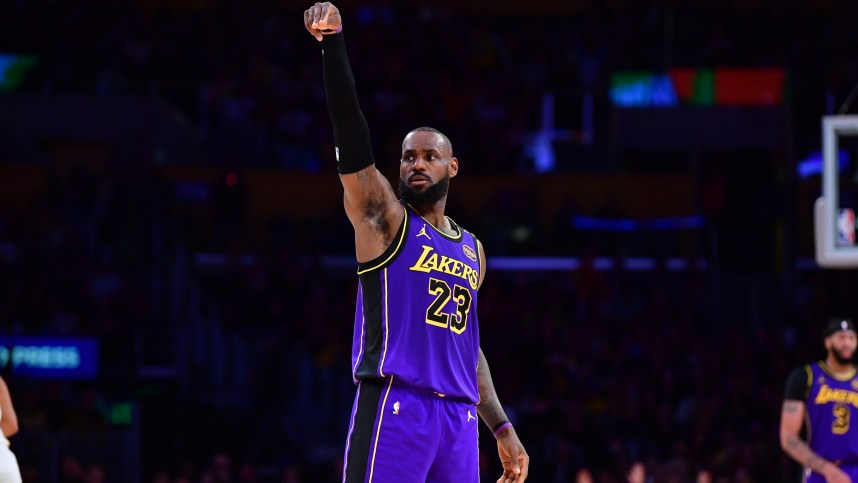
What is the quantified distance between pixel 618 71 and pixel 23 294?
1126 centimetres

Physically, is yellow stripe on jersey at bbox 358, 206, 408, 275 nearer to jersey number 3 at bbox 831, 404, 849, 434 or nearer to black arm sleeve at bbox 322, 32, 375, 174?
black arm sleeve at bbox 322, 32, 375, 174

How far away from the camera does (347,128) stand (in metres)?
4.83

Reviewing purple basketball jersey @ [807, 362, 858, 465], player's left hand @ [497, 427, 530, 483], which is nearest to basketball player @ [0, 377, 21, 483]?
player's left hand @ [497, 427, 530, 483]

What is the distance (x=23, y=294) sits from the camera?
15.6m

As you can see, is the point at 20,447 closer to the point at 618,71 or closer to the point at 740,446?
the point at 740,446

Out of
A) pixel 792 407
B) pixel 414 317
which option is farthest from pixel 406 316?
pixel 792 407

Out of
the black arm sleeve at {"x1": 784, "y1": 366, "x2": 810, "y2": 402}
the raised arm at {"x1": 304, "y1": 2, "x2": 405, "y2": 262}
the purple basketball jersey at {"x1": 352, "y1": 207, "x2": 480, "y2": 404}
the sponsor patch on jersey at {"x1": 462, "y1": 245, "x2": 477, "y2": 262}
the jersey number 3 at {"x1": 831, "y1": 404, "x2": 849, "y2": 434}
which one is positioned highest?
the raised arm at {"x1": 304, "y1": 2, "x2": 405, "y2": 262}

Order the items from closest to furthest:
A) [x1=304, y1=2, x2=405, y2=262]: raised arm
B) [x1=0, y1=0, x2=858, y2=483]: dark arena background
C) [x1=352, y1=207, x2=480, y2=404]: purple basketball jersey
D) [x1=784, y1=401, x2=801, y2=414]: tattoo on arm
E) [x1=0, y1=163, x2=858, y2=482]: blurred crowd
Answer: [x1=304, y1=2, x2=405, y2=262]: raised arm
[x1=352, y1=207, x2=480, y2=404]: purple basketball jersey
[x1=784, y1=401, x2=801, y2=414]: tattoo on arm
[x1=0, y1=163, x2=858, y2=482]: blurred crowd
[x1=0, y1=0, x2=858, y2=483]: dark arena background

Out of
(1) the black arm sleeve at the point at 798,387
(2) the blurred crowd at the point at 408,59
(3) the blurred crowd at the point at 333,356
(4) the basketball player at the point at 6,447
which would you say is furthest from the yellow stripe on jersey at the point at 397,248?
(2) the blurred crowd at the point at 408,59

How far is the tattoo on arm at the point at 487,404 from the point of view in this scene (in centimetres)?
568

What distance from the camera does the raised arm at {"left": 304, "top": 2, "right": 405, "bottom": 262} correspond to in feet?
15.6

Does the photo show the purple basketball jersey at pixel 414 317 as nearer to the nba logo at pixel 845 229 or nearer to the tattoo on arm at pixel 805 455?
the tattoo on arm at pixel 805 455

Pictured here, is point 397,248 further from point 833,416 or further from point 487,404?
point 833,416

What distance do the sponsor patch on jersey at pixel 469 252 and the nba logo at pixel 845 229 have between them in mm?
5883
